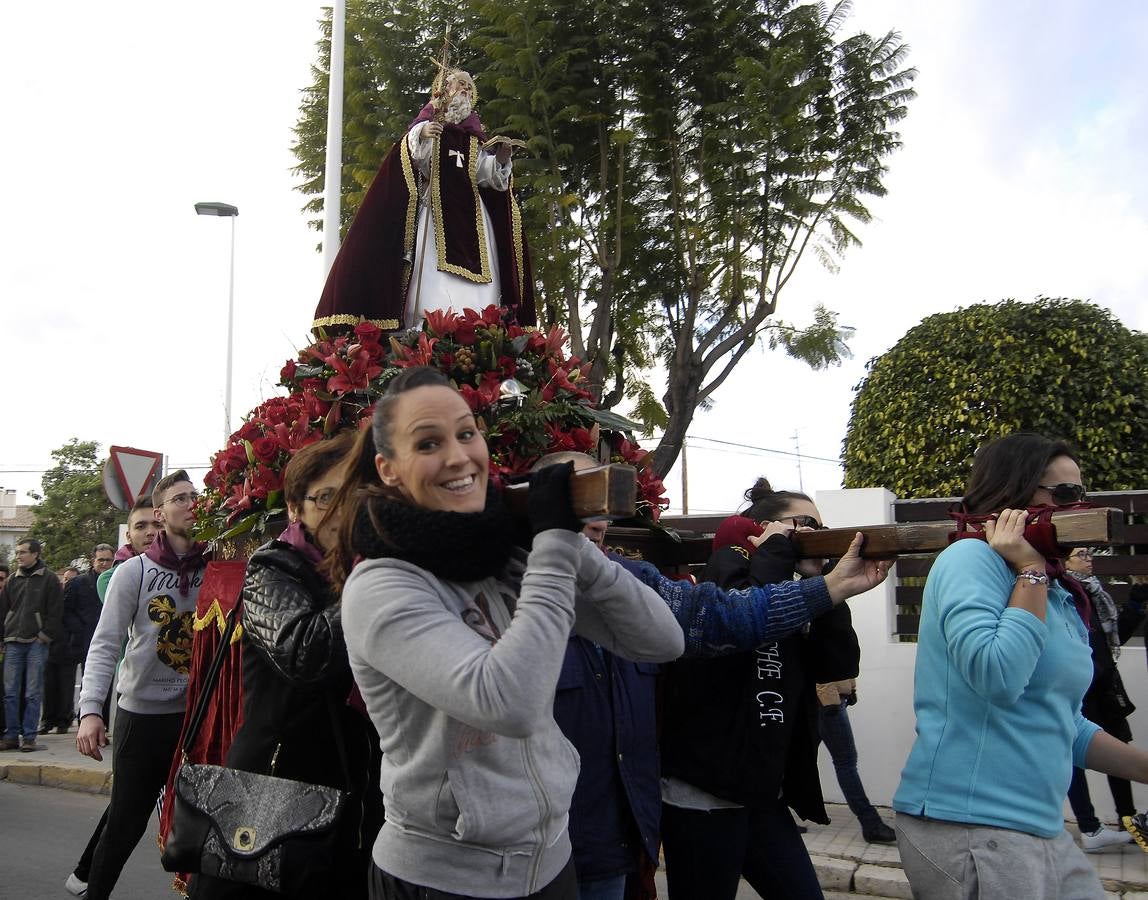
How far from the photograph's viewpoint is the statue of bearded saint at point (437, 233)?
4879mm

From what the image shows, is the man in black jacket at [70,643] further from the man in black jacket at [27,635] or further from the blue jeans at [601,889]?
the blue jeans at [601,889]

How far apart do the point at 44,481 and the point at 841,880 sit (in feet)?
121

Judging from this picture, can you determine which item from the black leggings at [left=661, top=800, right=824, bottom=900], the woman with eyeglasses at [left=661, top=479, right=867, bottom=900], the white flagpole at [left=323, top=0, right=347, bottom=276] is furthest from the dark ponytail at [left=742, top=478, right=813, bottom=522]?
the white flagpole at [left=323, top=0, right=347, bottom=276]

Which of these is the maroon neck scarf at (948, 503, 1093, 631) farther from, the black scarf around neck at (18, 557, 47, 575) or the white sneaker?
the black scarf around neck at (18, 557, 47, 575)

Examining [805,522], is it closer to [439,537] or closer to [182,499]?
[439,537]

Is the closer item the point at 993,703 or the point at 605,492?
the point at 605,492

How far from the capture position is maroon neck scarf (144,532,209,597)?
4.46 m

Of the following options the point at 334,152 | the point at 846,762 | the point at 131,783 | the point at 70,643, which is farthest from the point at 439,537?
the point at 70,643

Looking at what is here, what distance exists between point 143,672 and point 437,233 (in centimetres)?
238

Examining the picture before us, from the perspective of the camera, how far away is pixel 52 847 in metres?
6.57

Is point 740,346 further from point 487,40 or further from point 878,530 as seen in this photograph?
point 878,530

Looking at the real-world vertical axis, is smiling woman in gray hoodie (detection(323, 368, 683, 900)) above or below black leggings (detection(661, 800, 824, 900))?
above

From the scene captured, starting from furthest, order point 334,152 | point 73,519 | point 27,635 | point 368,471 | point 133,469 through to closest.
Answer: point 73,519 → point 27,635 → point 334,152 → point 133,469 → point 368,471

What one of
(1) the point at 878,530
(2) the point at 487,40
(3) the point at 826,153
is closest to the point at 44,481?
(2) the point at 487,40
